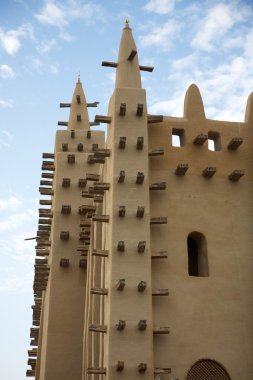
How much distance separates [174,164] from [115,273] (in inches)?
135

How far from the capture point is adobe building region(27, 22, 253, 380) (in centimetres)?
1191

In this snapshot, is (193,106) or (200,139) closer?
(200,139)

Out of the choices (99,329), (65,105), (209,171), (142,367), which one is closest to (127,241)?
(99,329)

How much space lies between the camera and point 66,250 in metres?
17.9

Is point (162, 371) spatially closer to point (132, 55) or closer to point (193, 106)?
point (193, 106)

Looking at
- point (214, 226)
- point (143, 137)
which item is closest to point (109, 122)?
point (143, 137)

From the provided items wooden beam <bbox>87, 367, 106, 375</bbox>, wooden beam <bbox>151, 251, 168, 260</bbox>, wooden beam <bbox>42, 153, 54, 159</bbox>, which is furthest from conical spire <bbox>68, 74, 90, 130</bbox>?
wooden beam <bbox>87, 367, 106, 375</bbox>

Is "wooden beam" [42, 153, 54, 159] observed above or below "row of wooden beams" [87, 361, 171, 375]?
above

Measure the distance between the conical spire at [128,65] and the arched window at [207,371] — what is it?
7.01 meters

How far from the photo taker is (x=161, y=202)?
13578mm

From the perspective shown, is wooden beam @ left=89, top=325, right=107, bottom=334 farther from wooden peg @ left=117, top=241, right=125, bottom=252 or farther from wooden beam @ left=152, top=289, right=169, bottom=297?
wooden peg @ left=117, top=241, right=125, bottom=252

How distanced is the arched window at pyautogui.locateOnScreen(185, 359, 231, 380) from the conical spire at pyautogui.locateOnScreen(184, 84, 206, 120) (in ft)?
20.1

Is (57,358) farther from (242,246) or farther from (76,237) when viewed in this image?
(242,246)

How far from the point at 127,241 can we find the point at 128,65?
16.9 ft
